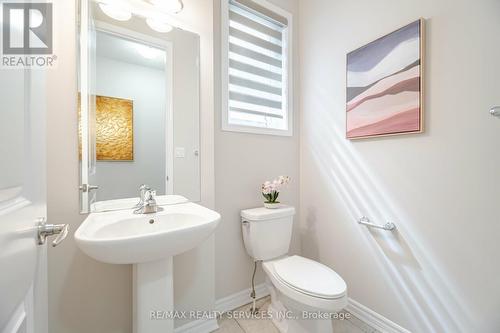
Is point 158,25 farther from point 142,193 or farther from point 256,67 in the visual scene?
point 142,193

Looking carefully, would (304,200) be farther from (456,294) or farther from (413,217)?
(456,294)

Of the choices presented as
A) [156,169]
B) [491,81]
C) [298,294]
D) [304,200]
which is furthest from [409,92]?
[156,169]

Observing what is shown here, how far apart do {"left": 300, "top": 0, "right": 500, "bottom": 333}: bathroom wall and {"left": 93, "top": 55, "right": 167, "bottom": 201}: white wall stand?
4.03 ft

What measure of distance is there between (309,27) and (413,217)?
1678 mm

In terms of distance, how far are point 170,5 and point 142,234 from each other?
1.31m

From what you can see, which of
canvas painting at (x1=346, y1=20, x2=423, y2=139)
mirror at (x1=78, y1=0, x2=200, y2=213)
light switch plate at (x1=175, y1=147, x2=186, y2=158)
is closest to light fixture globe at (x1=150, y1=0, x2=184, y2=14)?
mirror at (x1=78, y1=0, x2=200, y2=213)

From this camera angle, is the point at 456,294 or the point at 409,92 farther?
the point at 409,92

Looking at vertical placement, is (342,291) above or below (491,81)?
below

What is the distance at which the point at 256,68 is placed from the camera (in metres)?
1.78

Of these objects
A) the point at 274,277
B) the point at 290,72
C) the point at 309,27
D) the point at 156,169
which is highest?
the point at 309,27

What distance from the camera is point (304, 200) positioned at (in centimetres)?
191

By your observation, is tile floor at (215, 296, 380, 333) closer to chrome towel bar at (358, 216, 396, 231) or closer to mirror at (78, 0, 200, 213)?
chrome towel bar at (358, 216, 396, 231)

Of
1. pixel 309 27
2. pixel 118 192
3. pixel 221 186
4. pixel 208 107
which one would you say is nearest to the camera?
pixel 118 192

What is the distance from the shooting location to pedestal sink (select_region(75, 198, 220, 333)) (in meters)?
0.79
